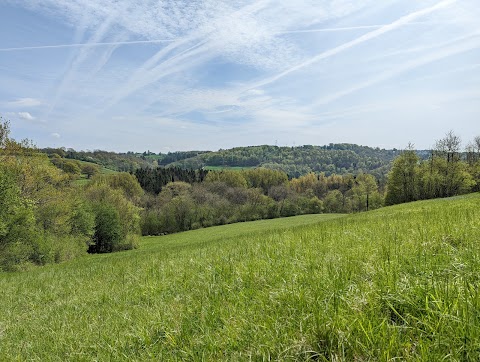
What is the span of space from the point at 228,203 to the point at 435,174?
66.7 meters

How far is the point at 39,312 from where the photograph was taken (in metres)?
6.59

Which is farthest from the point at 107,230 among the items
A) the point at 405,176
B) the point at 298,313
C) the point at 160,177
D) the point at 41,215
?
the point at 160,177

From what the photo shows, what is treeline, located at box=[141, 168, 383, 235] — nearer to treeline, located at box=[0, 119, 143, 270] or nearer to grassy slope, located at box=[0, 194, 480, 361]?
treeline, located at box=[0, 119, 143, 270]

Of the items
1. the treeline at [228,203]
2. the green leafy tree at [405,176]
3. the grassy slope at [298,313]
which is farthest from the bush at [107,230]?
the green leafy tree at [405,176]

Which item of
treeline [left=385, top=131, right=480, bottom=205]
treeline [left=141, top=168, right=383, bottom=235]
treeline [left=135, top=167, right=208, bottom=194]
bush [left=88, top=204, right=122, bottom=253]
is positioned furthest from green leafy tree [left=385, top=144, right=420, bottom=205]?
treeline [left=135, top=167, right=208, bottom=194]

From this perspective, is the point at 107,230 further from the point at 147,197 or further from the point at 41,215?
the point at 147,197

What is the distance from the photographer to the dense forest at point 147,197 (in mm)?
35156

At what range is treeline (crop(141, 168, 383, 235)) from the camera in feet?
327

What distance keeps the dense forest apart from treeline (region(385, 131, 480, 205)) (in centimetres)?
20

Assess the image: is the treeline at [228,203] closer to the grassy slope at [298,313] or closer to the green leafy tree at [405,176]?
the green leafy tree at [405,176]

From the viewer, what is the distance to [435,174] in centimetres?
6675

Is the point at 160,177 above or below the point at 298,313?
below

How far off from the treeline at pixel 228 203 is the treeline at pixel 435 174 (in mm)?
29330

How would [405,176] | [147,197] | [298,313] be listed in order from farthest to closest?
[147,197] < [405,176] < [298,313]
